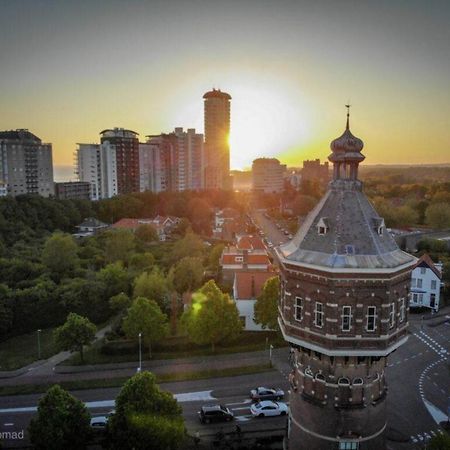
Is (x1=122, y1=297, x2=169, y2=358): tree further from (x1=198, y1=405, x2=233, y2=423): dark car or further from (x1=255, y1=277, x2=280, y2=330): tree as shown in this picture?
(x1=198, y1=405, x2=233, y2=423): dark car

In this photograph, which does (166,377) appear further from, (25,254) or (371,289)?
(25,254)

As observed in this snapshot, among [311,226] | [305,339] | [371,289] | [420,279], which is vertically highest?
[311,226]

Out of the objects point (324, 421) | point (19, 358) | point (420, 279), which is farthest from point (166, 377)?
point (420, 279)

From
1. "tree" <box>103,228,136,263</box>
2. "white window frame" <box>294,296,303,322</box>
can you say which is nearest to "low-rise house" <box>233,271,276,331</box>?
"white window frame" <box>294,296,303,322</box>

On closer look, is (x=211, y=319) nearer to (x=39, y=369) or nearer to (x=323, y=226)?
(x=39, y=369)

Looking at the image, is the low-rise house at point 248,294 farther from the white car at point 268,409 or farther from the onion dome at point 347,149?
the onion dome at point 347,149
